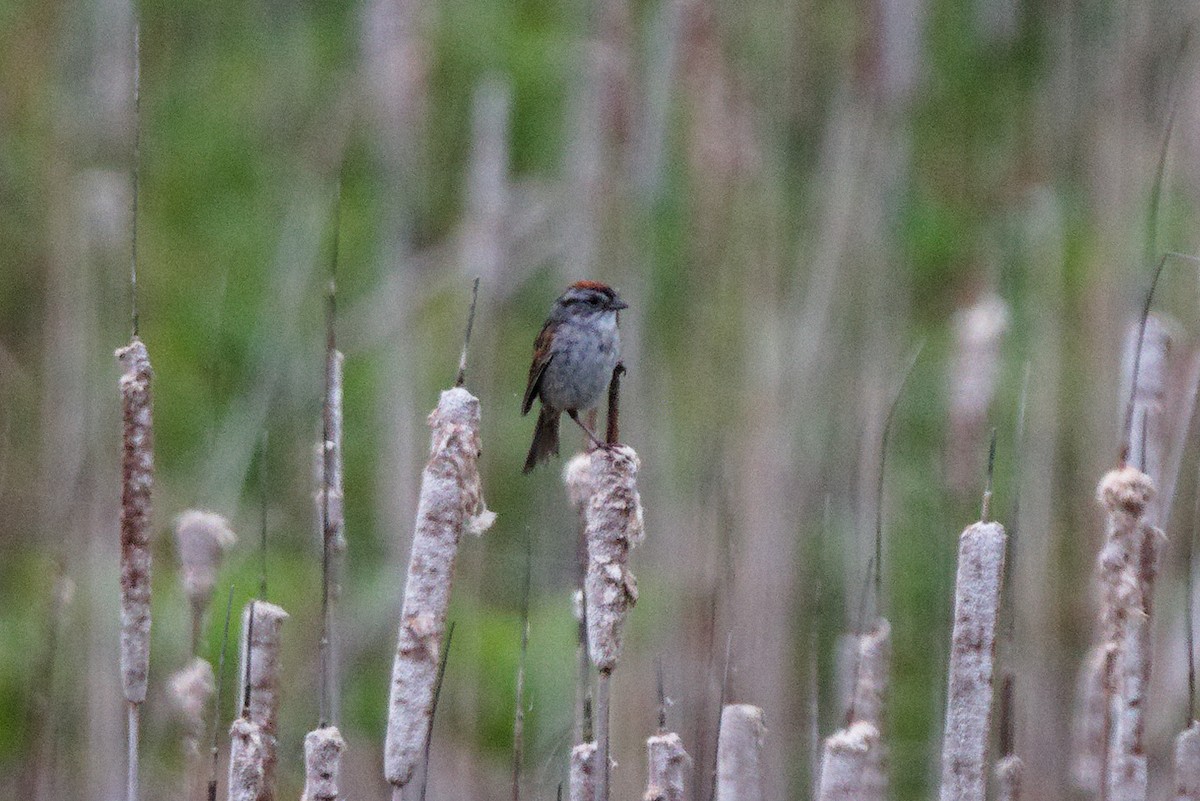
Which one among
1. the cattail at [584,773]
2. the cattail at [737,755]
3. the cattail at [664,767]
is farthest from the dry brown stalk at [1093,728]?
the cattail at [584,773]

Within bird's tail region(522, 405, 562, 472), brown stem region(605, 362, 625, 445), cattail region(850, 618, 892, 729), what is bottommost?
cattail region(850, 618, 892, 729)

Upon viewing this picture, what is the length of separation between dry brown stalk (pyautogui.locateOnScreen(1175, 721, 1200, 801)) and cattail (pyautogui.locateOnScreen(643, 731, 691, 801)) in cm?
76

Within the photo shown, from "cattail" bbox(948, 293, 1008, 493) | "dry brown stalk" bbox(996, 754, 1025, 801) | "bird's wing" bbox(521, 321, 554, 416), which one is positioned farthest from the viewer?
"bird's wing" bbox(521, 321, 554, 416)

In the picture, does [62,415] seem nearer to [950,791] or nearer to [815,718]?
[815,718]

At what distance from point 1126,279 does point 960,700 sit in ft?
6.02

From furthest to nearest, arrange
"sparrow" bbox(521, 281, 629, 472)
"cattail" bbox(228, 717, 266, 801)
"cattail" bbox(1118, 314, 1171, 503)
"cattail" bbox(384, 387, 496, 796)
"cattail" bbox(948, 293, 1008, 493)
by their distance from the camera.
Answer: "sparrow" bbox(521, 281, 629, 472), "cattail" bbox(948, 293, 1008, 493), "cattail" bbox(1118, 314, 1171, 503), "cattail" bbox(228, 717, 266, 801), "cattail" bbox(384, 387, 496, 796)

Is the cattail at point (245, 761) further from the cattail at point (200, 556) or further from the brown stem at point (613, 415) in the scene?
the brown stem at point (613, 415)

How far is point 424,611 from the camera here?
1907mm

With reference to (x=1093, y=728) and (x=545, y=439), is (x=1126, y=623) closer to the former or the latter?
(x=1093, y=728)

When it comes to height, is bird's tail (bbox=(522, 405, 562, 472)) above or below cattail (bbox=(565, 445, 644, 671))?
above

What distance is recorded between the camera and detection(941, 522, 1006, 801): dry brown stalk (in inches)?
Result: 77.6

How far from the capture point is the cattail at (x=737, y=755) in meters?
2.19

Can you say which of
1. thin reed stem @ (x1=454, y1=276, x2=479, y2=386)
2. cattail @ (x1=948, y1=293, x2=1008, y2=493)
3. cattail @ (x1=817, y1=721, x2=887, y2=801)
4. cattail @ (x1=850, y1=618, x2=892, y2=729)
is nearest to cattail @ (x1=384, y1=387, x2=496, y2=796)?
thin reed stem @ (x1=454, y1=276, x2=479, y2=386)

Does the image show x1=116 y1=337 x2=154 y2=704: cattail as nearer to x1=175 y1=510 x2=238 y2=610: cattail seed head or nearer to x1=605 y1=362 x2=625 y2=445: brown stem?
x1=175 y1=510 x2=238 y2=610: cattail seed head
